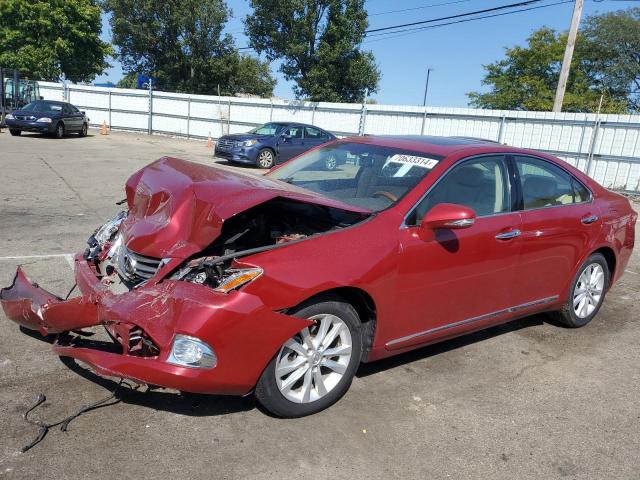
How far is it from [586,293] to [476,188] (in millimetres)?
1824

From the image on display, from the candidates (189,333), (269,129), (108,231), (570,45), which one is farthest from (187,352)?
(570,45)

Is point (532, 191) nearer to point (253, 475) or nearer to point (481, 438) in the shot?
point (481, 438)

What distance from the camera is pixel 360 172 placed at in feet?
14.2

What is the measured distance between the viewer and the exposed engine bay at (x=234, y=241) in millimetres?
3113

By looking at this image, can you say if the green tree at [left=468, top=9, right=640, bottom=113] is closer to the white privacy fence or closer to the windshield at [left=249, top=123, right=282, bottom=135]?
the white privacy fence

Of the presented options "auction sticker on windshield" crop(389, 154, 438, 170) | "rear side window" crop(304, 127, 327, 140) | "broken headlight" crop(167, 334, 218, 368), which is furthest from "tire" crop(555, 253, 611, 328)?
"rear side window" crop(304, 127, 327, 140)

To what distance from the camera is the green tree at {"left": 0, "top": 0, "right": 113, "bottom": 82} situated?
122ft

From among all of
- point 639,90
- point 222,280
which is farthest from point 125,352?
point 639,90

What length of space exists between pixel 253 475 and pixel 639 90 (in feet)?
158

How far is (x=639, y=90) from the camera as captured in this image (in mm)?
41906

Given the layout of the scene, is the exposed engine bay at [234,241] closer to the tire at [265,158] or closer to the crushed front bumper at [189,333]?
the crushed front bumper at [189,333]

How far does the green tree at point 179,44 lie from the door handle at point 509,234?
140 ft

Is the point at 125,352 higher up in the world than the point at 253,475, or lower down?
higher up

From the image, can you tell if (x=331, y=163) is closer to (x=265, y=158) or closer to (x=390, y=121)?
(x=265, y=158)
